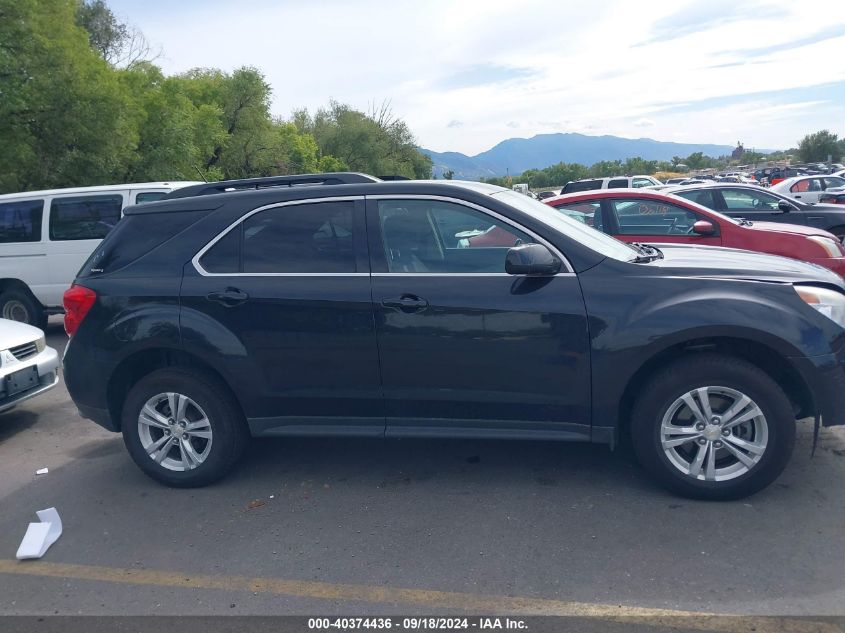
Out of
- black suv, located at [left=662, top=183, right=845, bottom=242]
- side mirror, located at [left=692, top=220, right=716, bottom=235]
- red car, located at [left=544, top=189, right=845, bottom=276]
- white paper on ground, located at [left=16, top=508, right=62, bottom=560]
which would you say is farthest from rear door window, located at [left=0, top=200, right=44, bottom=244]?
black suv, located at [left=662, top=183, right=845, bottom=242]

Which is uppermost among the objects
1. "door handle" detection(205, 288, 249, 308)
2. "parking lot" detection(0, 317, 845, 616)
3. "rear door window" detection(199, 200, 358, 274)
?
"rear door window" detection(199, 200, 358, 274)

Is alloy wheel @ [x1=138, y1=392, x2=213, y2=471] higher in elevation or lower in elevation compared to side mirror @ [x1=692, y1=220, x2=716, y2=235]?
lower

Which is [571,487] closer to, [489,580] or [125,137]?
[489,580]

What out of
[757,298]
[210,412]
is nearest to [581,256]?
[757,298]

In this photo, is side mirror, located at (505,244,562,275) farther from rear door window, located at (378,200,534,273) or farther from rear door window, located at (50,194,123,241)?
rear door window, located at (50,194,123,241)

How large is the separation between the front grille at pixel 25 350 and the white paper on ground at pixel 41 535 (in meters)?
2.17

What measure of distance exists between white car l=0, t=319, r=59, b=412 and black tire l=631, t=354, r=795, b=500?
4.83 m

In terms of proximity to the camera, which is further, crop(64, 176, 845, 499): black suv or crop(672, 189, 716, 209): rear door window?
crop(672, 189, 716, 209): rear door window

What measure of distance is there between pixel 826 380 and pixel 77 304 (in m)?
4.51

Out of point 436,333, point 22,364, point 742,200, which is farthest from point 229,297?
point 742,200

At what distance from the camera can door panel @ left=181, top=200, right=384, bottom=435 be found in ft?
14.6

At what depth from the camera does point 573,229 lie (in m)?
4.64

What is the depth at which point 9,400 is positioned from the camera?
19.6 feet

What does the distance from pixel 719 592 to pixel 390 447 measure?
253cm
